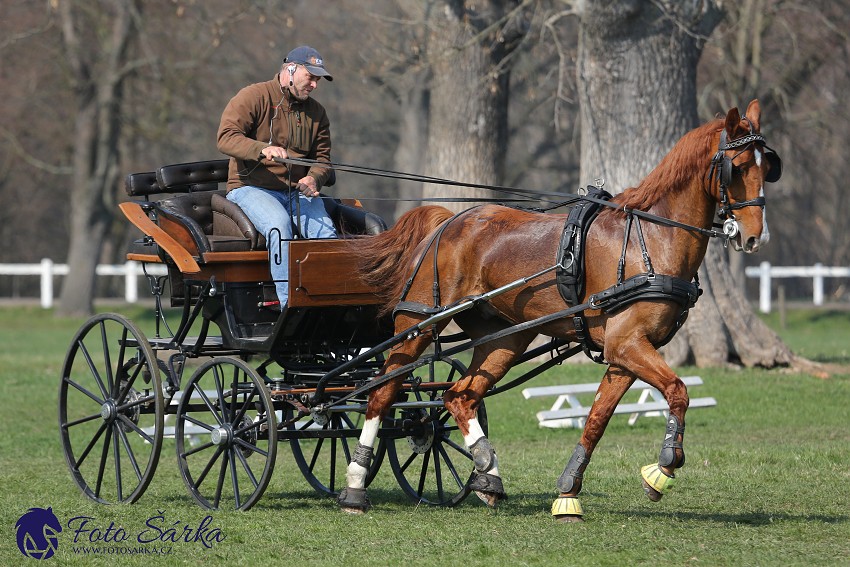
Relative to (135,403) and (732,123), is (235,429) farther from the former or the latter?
(732,123)

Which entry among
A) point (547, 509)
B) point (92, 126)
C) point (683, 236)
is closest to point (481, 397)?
point (547, 509)

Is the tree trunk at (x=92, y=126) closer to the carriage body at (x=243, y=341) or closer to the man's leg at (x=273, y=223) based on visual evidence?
the carriage body at (x=243, y=341)

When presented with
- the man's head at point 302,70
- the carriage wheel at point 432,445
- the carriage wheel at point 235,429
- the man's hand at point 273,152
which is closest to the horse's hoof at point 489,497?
the carriage wheel at point 432,445

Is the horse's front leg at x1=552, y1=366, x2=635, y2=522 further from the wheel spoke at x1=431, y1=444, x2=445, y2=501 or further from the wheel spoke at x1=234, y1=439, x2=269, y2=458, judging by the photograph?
the wheel spoke at x1=234, y1=439, x2=269, y2=458

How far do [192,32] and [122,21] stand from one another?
4.74ft

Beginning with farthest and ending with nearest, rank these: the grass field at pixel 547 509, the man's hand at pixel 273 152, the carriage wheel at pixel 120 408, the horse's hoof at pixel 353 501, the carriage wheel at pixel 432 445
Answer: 1. the carriage wheel at pixel 432 445
2. the carriage wheel at pixel 120 408
3. the man's hand at pixel 273 152
4. the horse's hoof at pixel 353 501
5. the grass field at pixel 547 509

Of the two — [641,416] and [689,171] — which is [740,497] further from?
[641,416]

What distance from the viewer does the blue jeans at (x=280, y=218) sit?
7.51 m

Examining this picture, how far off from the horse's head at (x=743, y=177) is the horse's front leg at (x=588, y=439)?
0.94 metres

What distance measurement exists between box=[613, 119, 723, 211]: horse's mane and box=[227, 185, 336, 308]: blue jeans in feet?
6.50

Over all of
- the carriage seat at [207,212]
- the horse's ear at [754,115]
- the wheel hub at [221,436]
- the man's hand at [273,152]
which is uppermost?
the horse's ear at [754,115]

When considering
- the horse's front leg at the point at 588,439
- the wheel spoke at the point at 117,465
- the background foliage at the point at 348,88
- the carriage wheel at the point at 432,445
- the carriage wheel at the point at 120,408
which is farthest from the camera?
the background foliage at the point at 348,88

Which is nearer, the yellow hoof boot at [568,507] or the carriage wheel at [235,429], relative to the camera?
the yellow hoof boot at [568,507]

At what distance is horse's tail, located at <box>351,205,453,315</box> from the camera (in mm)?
7523
